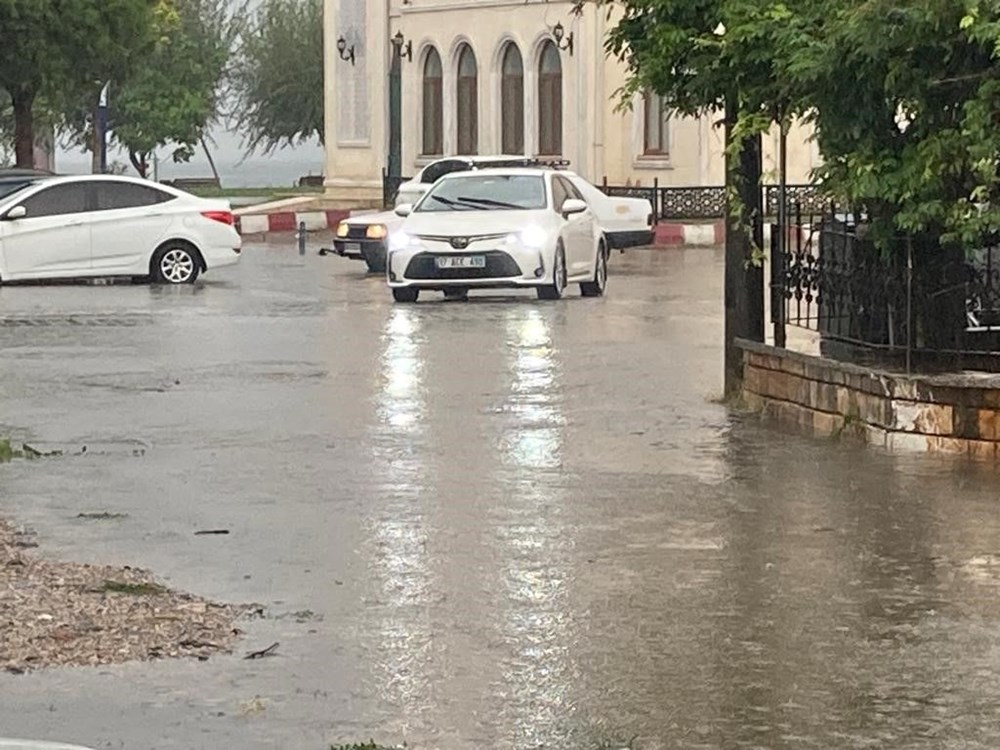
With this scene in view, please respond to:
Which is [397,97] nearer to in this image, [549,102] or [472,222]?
[549,102]

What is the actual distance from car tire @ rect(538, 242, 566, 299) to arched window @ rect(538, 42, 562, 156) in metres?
27.2

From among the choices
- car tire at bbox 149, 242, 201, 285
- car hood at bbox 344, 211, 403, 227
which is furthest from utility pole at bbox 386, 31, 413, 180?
car tire at bbox 149, 242, 201, 285

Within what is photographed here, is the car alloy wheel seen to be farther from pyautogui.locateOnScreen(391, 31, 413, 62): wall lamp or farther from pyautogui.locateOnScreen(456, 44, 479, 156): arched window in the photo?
pyautogui.locateOnScreen(391, 31, 413, 62): wall lamp

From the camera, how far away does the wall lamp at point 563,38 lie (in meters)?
52.6

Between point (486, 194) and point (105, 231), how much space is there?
4903 mm

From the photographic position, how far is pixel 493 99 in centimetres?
5581

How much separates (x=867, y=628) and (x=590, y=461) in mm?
4665

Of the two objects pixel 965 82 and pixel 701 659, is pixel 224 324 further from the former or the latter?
pixel 701 659

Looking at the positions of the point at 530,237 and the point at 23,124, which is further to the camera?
the point at 23,124

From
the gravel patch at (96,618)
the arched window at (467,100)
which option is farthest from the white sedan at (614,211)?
the gravel patch at (96,618)

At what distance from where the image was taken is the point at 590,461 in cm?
1354

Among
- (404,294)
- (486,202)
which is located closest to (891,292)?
(404,294)

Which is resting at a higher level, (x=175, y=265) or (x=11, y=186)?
(x=11, y=186)

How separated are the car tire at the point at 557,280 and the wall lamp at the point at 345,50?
3269 centimetres
